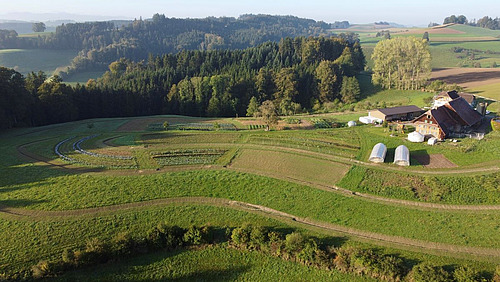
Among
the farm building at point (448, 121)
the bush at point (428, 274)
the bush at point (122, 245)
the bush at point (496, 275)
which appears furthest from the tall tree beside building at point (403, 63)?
the bush at point (122, 245)

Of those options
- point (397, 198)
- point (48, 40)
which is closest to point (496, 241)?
point (397, 198)

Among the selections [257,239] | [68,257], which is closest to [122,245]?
[68,257]

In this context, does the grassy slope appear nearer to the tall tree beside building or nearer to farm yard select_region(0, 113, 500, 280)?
farm yard select_region(0, 113, 500, 280)

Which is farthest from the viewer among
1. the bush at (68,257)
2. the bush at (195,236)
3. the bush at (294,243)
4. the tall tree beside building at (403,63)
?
the tall tree beside building at (403,63)

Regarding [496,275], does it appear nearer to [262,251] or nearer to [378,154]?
[262,251]

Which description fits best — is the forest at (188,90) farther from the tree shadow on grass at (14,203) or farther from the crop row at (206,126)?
the tree shadow on grass at (14,203)

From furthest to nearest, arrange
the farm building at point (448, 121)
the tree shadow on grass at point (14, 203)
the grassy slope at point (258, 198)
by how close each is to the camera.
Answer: the farm building at point (448, 121) < the tree shadow on grass at point (14, 203) < the grassy slope at point (258, 198)

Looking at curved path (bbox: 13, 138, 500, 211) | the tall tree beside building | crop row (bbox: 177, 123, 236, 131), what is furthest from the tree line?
the tall tree beside building

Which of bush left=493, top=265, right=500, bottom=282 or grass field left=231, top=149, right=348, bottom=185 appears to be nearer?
bush left=493, top=265, right=500, bottom=282
